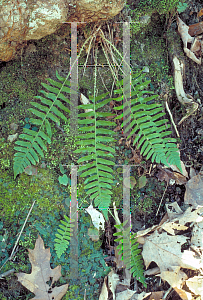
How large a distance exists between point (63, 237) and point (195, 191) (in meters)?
1.61

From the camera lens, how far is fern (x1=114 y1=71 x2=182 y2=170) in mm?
2734

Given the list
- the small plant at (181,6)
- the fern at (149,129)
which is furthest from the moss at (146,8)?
the fern at (149,129)

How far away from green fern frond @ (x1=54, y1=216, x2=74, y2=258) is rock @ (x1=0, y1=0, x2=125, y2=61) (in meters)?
1.94

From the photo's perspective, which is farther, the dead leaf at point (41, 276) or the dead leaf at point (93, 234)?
the dead leaf at point (93, 234)

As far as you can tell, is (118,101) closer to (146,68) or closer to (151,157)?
(146,68)

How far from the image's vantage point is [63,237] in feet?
8.86

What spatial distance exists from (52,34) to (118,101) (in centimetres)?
104

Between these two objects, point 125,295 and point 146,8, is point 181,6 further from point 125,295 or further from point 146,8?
point 125,295

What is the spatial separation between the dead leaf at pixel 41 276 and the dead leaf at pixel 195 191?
66.2 inches

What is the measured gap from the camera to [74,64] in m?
2.82

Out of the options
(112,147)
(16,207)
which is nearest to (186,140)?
(112,147)

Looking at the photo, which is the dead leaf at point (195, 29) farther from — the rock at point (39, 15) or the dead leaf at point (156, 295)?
the dead leaf at point (156, 295)

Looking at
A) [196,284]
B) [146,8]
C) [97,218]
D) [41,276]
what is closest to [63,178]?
[97,218]

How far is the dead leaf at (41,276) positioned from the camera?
102 inches
